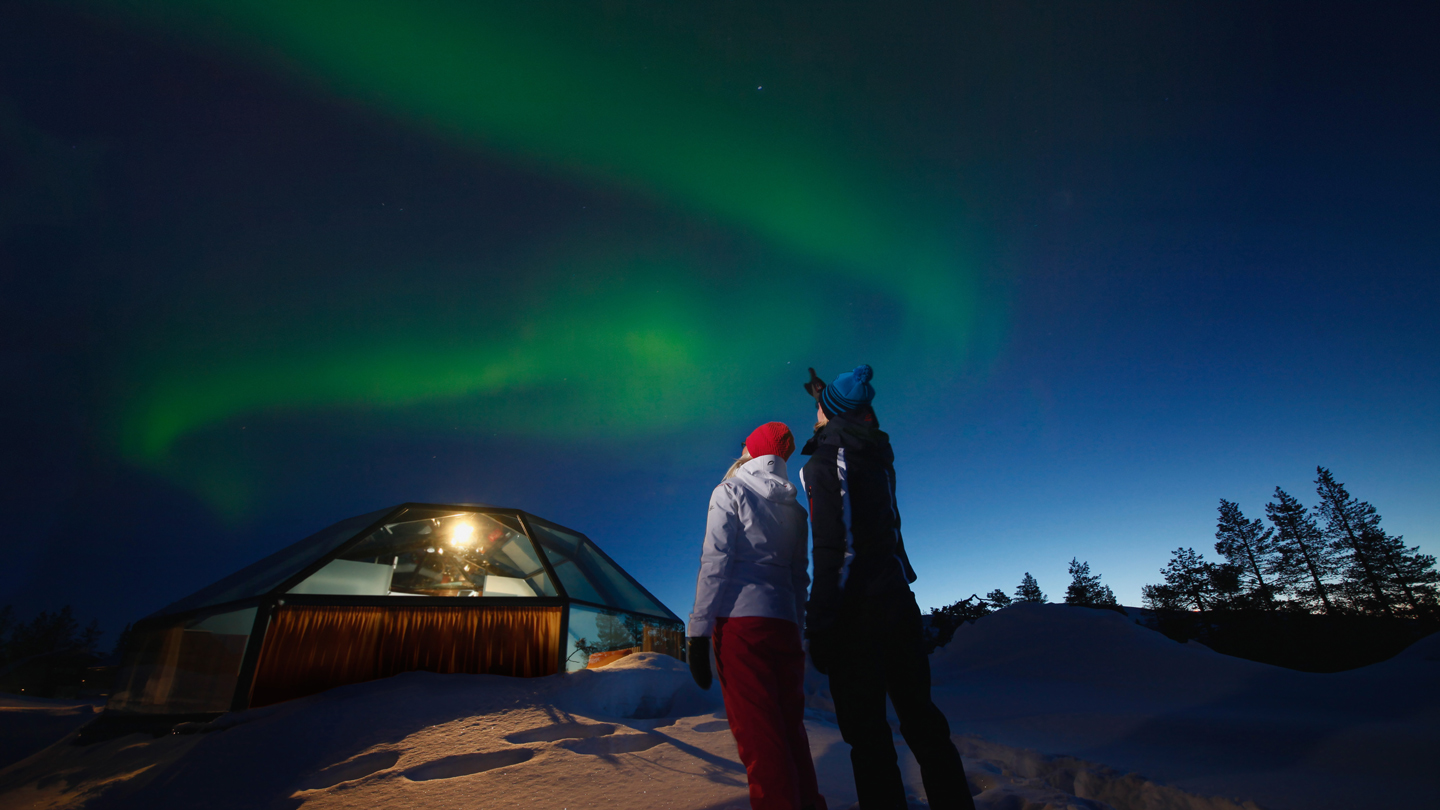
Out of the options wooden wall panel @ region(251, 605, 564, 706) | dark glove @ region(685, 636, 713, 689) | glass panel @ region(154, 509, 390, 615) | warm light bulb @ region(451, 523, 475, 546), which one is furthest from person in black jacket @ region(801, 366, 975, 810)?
warm light bulb @ region(451, 523, 475, 546)

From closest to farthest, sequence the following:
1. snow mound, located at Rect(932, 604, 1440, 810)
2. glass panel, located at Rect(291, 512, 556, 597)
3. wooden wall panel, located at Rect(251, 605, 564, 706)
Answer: snow mound, located at Rect(932, 604, 1440, 810) < wooden wall panel, located at Rect(251, 605, 564, 706) < glass panel, located at Rect(291, 512, 556, 597)

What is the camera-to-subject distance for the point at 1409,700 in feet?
16.1

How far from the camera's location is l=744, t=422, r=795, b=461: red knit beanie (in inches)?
112

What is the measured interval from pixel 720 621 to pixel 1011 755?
3.33 meters

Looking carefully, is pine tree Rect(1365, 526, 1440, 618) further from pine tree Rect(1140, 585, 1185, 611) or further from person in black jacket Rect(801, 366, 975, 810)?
person in black jacket Rect(801, 366, 975, 810)

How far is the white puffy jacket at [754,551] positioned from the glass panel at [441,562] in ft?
→ 18.9

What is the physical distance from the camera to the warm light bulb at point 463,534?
851 cm

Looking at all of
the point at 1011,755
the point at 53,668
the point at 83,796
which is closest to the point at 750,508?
the point at 1011,755

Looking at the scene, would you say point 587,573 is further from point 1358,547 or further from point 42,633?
point 42,633

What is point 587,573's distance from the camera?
8922 mm

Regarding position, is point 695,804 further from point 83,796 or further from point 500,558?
point 500,558

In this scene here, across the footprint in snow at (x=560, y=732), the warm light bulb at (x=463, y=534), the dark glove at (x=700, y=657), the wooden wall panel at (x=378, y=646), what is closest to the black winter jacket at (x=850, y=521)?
the dark glove at (x=700, y=657)

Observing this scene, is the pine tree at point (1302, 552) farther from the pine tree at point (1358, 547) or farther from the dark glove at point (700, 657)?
the dark glove at point (700, 657)

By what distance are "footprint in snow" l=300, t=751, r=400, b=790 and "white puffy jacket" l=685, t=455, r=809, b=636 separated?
2933 mm
